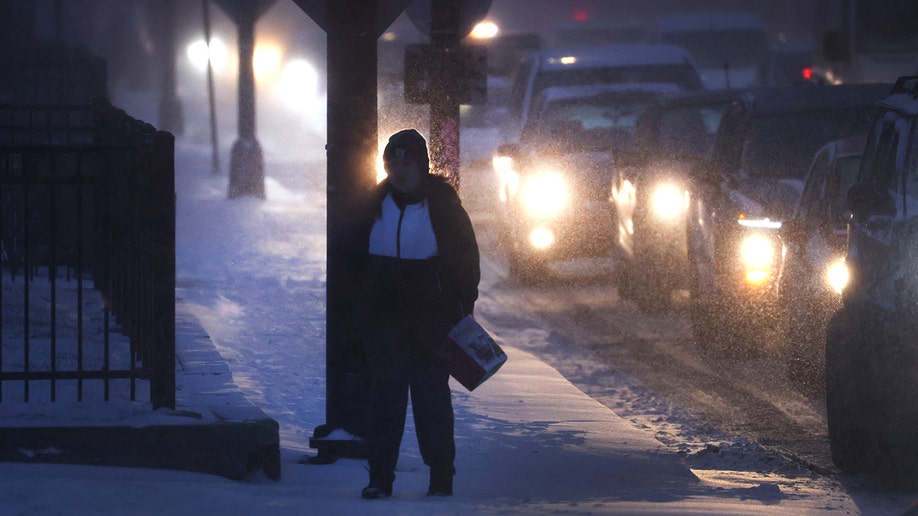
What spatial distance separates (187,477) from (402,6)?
7.66ft

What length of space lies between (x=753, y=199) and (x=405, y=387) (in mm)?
5504

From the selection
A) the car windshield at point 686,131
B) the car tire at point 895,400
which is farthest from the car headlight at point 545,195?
the car tire at point 895,400

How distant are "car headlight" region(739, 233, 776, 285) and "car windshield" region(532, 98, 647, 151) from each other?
4.78m

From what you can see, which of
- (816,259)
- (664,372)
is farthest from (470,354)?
(664,372)

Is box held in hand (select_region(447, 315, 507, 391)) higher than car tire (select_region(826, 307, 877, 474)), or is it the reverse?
box held in hand (select_region(447, 315, 507, 391))

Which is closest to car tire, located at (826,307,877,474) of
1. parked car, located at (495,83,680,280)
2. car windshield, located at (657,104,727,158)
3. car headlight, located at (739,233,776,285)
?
car headlight, located at (739,233,776,285)

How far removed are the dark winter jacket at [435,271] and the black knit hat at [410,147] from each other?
0.08m

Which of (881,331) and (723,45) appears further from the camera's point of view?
(723,45)

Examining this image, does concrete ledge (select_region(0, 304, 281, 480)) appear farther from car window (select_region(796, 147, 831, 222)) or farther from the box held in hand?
car window (select_region(796, 147, 831, 222))

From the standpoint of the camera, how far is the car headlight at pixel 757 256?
11.4 meters

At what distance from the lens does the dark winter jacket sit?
6.68m

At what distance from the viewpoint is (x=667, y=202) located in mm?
13664

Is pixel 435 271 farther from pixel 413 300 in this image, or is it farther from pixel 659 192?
pixel 659 192

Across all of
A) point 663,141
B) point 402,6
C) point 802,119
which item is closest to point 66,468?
point 402,6
